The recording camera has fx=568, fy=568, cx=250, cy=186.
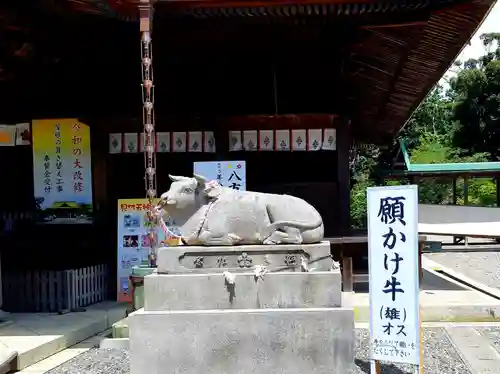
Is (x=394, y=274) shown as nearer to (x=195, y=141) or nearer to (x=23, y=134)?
(x=195, y=141)

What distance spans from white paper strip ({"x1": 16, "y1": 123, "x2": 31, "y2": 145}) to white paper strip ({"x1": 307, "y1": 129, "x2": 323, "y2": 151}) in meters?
5.14

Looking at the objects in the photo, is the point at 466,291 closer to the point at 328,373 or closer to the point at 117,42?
the point at 328,373

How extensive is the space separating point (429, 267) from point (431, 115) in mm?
28926

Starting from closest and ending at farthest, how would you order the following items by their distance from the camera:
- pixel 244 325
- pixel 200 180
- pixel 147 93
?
pixel 244 325 < pixel 200 180 < pixel 147 93

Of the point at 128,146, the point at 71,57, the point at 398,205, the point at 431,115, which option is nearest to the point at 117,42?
the point at 71,57

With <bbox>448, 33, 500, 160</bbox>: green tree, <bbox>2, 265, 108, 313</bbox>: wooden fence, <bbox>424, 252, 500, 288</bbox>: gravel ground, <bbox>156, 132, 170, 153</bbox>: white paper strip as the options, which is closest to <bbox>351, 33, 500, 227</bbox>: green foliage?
<bbox>448, 33, 500, 160</bbox>: green tree

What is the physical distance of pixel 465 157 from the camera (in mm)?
29953

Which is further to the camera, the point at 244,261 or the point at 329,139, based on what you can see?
the point at 329,139

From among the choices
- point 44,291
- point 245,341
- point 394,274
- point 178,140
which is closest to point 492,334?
point 394,274

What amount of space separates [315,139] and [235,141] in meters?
1.41

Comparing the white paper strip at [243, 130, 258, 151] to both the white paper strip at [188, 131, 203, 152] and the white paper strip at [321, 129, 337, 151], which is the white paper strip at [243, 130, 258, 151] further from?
the white paper strip at [321, 129, 337, 151]

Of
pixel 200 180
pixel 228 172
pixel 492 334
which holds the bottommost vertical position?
pixel 492 334

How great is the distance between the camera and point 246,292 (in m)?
4.70

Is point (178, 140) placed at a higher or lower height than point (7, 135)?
lower
